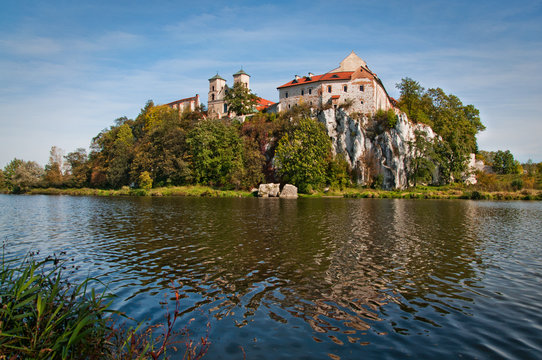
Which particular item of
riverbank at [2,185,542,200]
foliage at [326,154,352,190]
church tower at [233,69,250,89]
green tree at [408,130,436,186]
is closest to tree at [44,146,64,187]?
riverbank at [2,185,542,200]

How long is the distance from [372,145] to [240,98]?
39443mm

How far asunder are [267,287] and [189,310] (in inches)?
113

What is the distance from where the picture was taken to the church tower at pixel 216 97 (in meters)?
103

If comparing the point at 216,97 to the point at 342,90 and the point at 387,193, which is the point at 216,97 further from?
the point at 387,193

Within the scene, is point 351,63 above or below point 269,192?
above

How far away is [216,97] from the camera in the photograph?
104812 millimetres

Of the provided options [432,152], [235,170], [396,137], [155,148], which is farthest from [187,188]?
[432,152]

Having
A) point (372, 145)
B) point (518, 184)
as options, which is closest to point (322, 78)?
point (372, 145)

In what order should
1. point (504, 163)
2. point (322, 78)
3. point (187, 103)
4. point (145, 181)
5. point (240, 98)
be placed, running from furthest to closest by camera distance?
point (187, 103) → point (504, 163) → point (240, 98) → point (322, 78) → point (145, 181)

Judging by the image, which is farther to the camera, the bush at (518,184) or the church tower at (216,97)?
the church tower at (216,97)

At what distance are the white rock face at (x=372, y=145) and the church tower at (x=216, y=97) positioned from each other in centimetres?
3590

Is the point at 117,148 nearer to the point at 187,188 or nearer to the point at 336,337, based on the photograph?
the point at 187,188

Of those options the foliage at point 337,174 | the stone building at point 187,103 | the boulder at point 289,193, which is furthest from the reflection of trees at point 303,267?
the stone building at point 187,103

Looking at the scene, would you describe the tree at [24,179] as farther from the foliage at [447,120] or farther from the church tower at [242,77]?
the foliage at [447,120]
